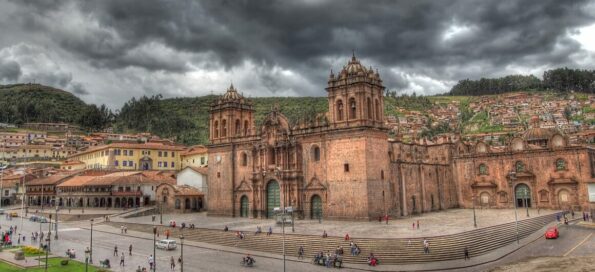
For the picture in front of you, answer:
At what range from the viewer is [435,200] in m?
56.2

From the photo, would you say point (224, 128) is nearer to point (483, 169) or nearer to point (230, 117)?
point (230, 117)

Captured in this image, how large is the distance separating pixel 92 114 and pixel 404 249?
151452 mm

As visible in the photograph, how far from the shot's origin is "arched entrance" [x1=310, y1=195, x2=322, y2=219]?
45.9 metres

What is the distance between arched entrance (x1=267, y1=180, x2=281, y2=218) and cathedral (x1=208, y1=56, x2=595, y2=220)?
4.5 inches

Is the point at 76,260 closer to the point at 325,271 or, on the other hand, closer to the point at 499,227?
the point at 325,271

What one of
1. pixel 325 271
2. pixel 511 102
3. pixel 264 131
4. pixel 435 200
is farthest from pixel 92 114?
pixel 511 102

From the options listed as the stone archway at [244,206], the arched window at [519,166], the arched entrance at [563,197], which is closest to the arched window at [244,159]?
the stone archway at [244,206]

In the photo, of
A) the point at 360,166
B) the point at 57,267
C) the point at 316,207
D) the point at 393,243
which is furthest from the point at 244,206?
the point at 393,243

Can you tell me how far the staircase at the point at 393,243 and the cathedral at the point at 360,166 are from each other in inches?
262

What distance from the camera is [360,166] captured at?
4266 cm

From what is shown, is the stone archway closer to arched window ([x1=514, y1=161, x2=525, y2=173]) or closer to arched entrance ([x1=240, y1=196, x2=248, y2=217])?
arched entrance ([x1=240, y1=196, x2=248, y2=217])

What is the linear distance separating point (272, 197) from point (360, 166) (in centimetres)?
1207

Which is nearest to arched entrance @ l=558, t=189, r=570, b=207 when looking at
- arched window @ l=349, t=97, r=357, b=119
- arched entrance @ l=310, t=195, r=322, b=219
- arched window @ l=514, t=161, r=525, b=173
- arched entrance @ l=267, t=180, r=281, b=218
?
arched window @ l=514, t=161, r=525, b=173

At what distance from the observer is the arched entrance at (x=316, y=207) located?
45906 millimetres
